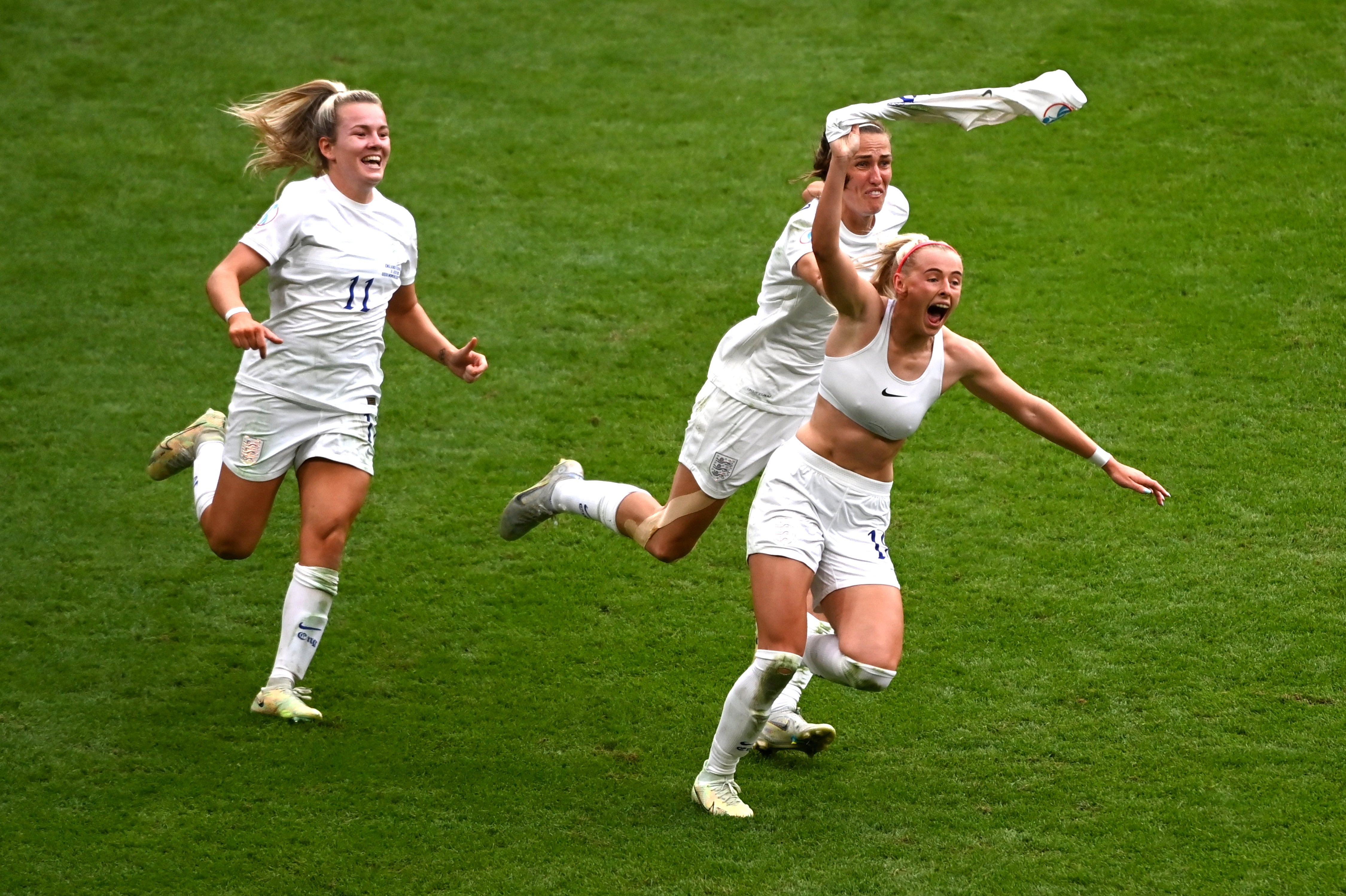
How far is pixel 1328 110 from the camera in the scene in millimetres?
11195

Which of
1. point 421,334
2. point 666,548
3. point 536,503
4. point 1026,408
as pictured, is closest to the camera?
point 1026,408

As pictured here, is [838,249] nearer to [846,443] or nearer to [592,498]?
[846,443]

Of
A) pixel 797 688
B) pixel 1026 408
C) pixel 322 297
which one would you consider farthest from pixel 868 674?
pixel 322 297

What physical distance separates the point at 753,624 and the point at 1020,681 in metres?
1.23

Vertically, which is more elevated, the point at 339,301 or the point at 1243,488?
the point at 339,301

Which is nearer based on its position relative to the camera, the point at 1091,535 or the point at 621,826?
the point at 621,826

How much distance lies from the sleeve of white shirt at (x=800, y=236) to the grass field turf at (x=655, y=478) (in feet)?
6.40

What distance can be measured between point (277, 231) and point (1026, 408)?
2.95m

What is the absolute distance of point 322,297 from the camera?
618cm

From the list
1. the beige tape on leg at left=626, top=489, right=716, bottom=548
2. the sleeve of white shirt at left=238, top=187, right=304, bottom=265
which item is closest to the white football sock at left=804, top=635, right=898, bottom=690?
the beige tape on leg at left=626, top=489, right=716, bottom=548

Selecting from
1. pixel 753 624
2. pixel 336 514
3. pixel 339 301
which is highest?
pixel 339 301

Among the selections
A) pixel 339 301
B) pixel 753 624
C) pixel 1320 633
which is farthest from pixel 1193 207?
pixel 339 301

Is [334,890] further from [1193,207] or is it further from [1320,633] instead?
[1193,207]

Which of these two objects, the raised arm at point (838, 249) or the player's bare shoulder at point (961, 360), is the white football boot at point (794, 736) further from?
the raised arm at point (838, 249)
